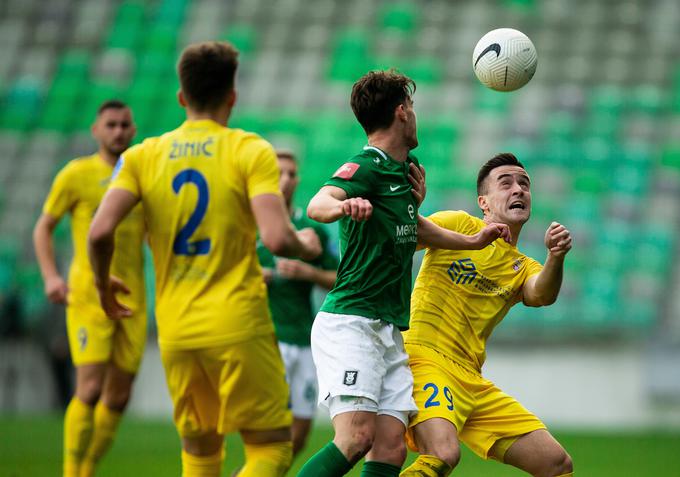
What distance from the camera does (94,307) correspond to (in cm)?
716

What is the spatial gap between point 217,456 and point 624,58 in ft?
44.4

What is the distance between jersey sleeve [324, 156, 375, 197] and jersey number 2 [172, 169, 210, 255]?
1.81 feet

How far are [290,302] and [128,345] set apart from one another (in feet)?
3.77

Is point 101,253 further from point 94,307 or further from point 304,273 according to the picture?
point 304,273

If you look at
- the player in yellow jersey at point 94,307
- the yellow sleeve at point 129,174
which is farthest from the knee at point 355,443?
the player in yellow jersey at point 94,307

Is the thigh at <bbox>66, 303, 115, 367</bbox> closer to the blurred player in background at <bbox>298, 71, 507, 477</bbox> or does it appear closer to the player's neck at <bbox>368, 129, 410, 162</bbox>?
the blurred player in background at <bbox>298, 71, 507, 477</bbox>

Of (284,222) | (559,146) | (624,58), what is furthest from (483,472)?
(624,58)

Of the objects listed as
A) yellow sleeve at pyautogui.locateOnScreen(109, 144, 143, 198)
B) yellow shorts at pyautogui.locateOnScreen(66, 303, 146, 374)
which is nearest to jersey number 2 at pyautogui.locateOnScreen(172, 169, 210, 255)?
yellow sleeve at pyautogui.locateOnScreen(109, 144, 143, 198)

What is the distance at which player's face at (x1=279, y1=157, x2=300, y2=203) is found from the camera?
7598mm

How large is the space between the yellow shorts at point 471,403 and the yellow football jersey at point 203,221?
925 millimetres

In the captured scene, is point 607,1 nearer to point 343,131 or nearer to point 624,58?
point 624,58

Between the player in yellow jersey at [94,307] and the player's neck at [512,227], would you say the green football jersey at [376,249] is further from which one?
the player in yellow jersey at [94,307]

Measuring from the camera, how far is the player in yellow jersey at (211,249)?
15.2 ft

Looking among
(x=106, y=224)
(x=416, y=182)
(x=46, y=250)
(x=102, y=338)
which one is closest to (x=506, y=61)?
(x=416, y=182)
